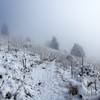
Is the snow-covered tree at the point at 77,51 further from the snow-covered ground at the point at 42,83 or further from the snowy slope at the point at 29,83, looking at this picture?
the snowy slope at the point at 29,83

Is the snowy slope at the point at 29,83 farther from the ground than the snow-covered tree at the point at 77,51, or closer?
closer

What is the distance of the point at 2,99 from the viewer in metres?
28.6

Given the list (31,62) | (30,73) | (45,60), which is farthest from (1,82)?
(45,60)

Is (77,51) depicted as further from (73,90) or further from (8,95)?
(8,95)

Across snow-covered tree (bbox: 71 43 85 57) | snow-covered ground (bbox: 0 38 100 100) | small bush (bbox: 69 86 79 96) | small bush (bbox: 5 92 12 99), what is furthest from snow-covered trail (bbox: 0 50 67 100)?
snow-covered tree (bbox: 71 43 85 57)

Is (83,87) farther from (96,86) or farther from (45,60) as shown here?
(45,60)

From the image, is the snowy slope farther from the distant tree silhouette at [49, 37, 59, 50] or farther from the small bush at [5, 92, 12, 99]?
the distant tree silhouette at [49, 37, 59, 50]

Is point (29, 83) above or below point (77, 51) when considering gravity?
below

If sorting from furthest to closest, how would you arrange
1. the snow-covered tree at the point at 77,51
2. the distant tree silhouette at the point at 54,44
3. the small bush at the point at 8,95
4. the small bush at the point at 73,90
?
1. the distant tree silhouette at the point at 54,44
2. the snow-covered tree at the point at 77,51
3. the small bush at the point at 73,90
4. the small bush at the point at 8,95

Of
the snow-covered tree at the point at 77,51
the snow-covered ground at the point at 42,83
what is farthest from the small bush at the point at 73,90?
the snow-covered tree at the point at 77,51

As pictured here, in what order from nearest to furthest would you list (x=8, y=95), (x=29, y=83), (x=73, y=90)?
(x=8, y=95)
(x=73, y=90)
(x=29, y=83)

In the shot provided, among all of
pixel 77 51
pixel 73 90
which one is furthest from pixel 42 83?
pixel 77 51

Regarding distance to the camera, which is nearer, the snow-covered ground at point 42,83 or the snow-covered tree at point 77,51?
the snow-covered ground at point 42,83

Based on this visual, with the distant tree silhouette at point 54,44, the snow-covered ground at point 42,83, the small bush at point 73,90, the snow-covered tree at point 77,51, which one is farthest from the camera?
the distant tree silhouette at point 54,44
